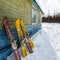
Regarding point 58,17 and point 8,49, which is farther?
point 58,17

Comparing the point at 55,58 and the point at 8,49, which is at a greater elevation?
the point at 8,49

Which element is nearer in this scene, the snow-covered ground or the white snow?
the white snow

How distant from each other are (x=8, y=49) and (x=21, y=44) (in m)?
1.01

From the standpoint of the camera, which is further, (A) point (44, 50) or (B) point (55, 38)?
(B) point (55, 38)

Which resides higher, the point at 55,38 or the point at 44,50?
the point at 44,50

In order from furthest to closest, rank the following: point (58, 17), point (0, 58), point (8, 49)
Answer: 1. point (58, 17)
2. point (8, 49)
3. point (0, 58)

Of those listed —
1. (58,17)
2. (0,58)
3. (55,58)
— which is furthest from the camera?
(58,17)

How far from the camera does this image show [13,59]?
5004 mm

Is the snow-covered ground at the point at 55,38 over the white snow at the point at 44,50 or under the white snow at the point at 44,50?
under

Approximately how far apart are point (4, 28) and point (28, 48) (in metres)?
1.77

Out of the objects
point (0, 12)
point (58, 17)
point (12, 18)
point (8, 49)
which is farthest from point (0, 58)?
point (58, 17)

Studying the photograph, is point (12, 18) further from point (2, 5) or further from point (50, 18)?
point (50, 18)

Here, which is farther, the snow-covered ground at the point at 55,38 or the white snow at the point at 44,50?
the snow-covered ground at the point at 55,38

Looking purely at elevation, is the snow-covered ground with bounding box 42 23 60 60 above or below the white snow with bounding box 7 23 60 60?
below
